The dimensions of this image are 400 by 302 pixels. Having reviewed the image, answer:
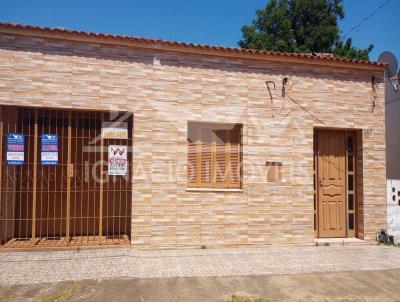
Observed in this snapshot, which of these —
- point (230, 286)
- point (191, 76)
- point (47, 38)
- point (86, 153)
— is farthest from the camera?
point (86, 153)

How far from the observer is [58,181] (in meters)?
7.90

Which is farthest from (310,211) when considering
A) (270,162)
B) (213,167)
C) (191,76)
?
(191,76)

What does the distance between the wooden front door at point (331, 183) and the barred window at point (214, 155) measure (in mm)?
2068

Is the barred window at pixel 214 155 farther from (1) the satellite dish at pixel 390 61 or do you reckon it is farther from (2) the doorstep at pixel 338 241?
(1) the satellite dish at pixel 390 61

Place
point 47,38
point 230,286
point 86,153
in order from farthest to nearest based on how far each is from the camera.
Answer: point 86,153
point 47,38
point 230,286

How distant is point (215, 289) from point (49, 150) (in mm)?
4397

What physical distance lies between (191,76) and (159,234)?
3333mm

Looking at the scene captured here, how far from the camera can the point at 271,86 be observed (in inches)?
311

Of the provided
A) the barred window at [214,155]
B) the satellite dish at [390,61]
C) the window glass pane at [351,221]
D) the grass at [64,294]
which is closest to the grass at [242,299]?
the grass at [64,294]

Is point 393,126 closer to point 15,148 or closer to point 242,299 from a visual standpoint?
point 242,299

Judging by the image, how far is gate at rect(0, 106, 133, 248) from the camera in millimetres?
7074

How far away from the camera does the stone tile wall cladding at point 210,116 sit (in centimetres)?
694

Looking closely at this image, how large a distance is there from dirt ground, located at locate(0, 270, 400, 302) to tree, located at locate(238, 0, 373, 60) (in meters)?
17.2

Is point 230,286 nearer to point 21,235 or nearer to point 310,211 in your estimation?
point 310,211
